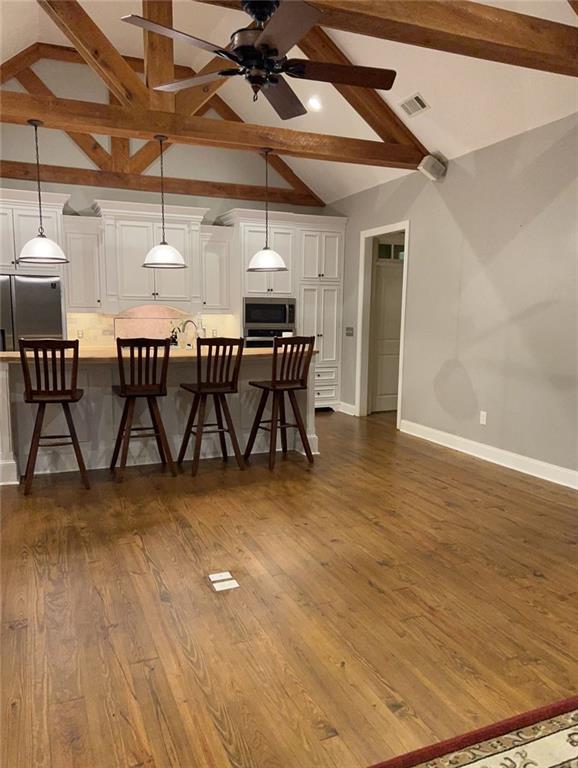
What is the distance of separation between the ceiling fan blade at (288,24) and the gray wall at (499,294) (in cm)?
266

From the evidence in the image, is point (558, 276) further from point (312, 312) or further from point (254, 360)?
point (312, 312)

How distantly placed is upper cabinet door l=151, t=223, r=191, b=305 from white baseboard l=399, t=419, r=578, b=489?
306 centimetres

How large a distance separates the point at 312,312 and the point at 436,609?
5.09 m

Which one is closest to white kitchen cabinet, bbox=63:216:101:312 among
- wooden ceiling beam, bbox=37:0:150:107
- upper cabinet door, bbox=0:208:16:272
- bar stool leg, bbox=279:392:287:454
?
upper cabinet door, bbox=0:208:16:272

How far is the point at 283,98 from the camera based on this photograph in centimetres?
306

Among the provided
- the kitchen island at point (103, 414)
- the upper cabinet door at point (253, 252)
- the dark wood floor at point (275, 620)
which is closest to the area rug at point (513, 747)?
the dark wood floor at point (275, 620)

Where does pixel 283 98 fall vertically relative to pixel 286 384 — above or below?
above

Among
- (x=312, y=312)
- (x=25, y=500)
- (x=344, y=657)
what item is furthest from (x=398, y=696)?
(x=312, y=312)

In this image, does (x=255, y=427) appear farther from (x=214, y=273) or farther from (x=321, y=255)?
(x=321, y=255)

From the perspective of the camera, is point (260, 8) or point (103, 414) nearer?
point (260, 8)

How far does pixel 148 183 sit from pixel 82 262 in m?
1.40

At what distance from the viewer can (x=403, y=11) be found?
2.83 m

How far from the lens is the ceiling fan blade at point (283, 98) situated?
2.94 m

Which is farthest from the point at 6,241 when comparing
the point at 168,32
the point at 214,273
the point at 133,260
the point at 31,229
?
the point at 168,32
